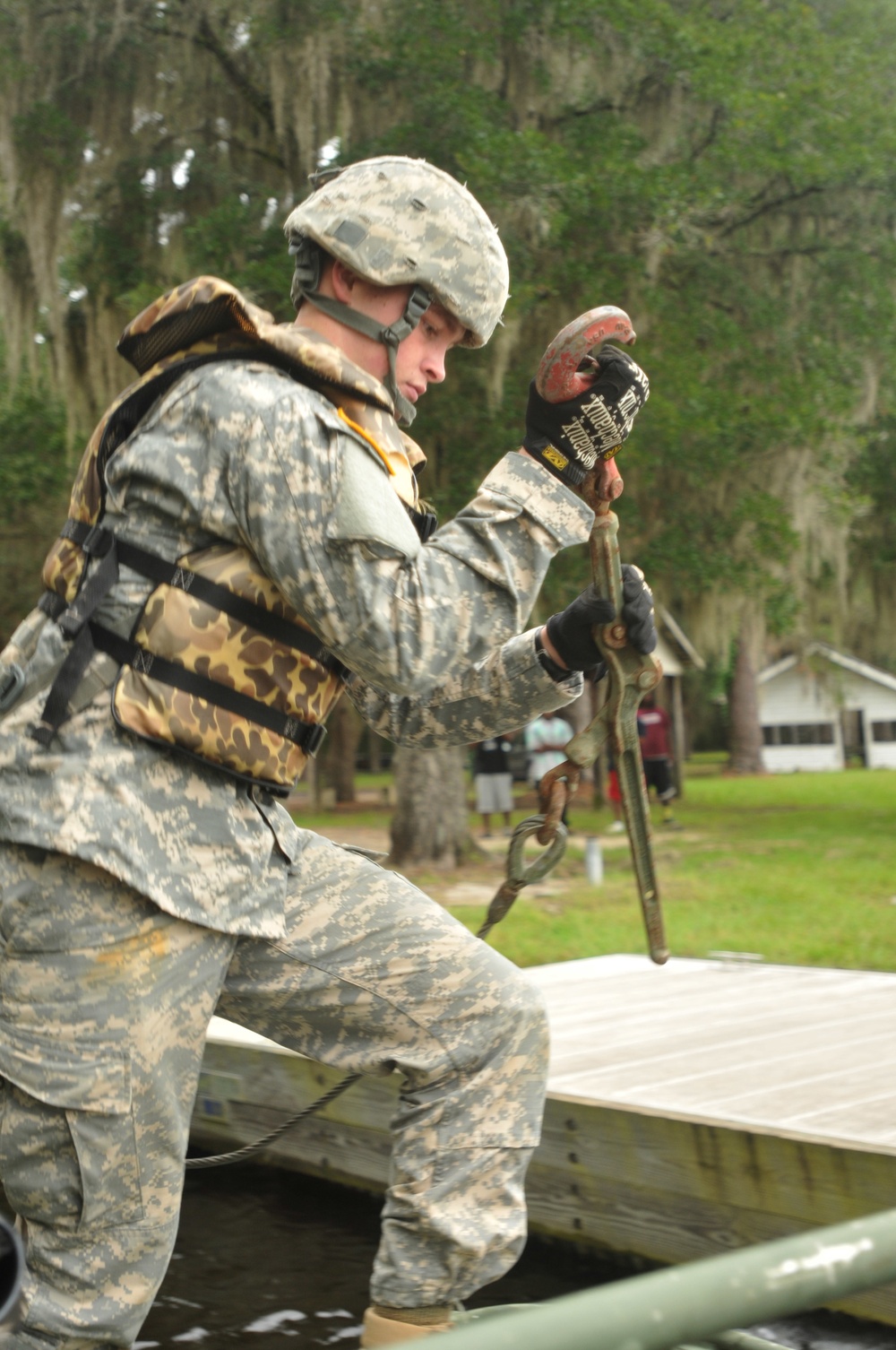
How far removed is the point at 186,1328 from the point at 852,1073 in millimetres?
1900

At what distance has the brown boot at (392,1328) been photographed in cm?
216

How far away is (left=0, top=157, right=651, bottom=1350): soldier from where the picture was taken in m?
1.99

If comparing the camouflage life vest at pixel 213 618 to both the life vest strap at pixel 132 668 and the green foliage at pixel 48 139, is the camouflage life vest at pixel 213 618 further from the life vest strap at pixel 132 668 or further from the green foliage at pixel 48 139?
the green foliage at pixel 48 139

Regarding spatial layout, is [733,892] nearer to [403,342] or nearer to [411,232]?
[403,342]

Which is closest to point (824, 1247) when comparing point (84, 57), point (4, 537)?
point (84, 57)

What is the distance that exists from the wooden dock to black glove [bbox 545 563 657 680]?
1358 millimetres

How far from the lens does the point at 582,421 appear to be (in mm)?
2176

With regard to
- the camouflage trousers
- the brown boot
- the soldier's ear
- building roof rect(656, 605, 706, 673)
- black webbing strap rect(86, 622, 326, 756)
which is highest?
building roof rect(656, 605, 706, 673)

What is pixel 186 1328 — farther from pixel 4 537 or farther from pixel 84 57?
pixel 4 537

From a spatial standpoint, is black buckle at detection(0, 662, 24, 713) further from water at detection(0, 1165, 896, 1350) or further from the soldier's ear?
water at detection(0, 1165, 896, 1350)

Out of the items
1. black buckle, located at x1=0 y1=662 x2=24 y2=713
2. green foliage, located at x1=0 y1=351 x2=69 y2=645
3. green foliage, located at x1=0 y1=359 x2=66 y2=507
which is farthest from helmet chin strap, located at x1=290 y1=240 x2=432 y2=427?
green foliage, located at x1=0 y1=359 x2=66 y2=507

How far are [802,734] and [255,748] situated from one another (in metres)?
45.5

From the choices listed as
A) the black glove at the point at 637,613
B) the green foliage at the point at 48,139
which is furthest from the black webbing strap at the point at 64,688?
the green foliage at the point at 48,139

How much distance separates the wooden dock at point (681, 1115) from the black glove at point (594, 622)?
136cm
